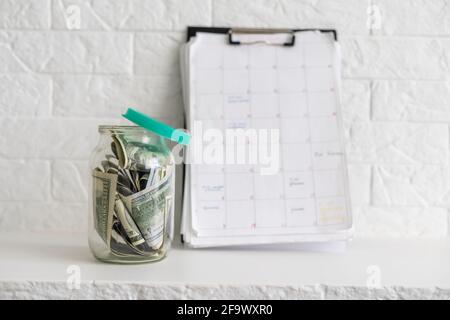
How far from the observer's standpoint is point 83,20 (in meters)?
1.09

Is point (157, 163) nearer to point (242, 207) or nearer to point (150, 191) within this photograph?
point (150, 191)

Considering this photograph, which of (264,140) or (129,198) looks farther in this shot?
(264,140)

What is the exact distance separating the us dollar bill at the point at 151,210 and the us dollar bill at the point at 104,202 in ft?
0.08

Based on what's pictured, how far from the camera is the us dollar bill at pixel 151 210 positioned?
2.70 feet

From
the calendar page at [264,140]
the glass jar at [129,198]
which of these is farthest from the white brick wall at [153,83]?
the glass jar at [129,198]

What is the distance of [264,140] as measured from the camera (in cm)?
104

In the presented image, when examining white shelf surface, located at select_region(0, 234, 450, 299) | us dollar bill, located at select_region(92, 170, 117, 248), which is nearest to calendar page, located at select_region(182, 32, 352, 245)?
white shelf surface, located at select_region(0, 234, 450, 299)

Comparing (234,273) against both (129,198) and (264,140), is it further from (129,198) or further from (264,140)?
(264,140)

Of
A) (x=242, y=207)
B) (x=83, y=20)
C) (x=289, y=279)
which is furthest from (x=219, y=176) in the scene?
(x=83, y=20)

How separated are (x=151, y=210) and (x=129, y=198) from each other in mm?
39

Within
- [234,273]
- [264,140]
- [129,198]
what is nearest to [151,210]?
[129,198]

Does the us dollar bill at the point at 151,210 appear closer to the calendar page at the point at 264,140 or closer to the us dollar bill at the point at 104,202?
the us dollar bill at the point at 104,202

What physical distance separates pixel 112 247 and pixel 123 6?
514 mm
